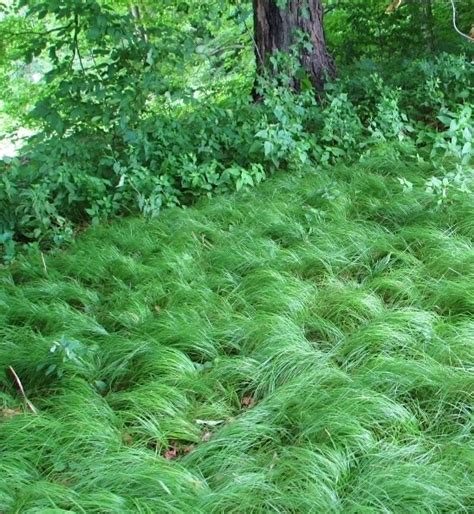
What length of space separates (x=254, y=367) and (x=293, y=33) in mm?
4685

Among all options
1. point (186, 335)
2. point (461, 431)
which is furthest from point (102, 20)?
point (461, 431)

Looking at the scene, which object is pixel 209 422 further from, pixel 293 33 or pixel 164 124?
pixel 293 33

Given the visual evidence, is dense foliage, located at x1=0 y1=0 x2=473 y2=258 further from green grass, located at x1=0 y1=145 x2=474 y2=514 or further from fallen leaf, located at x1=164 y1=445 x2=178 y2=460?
fallen leaf, located at x1=164 y1=445 x2=178 y2=460

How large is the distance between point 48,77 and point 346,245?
3.07 metres

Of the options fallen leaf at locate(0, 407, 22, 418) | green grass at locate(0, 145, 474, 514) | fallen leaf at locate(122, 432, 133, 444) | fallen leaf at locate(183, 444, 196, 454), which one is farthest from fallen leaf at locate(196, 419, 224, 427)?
fallen leaf at locate(0, 407, 22, 418)

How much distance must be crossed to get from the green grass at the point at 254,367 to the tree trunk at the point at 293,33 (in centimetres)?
268

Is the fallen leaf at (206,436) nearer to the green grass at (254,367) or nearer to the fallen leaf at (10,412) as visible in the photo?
the green grass at (254,367)

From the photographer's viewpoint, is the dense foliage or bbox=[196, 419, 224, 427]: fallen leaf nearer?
bbox=[196, 419, 224, 427]: fallen leaf

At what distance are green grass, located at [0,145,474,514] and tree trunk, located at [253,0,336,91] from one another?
2.68 meters

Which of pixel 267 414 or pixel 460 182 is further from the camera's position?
pixel 460 182

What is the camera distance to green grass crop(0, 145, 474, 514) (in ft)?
6.17

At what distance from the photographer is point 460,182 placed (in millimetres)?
3896

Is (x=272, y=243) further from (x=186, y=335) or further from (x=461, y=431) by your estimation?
(x=461, y=431)

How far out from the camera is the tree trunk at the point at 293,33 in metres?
6.18
